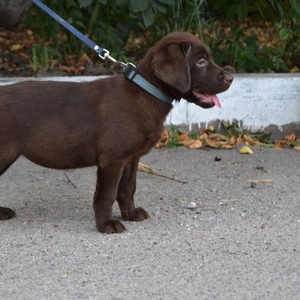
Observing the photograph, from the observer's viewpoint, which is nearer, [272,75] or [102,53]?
[102,53]

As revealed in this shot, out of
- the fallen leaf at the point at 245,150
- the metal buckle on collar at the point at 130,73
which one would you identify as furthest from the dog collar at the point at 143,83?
the fallen leaf at the point at 245,150

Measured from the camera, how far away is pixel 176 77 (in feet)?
18.0

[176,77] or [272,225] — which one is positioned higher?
[176,77]

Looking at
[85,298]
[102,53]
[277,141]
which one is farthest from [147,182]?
[85,298]

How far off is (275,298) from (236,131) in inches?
154

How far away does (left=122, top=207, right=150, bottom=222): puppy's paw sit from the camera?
5.91 metres

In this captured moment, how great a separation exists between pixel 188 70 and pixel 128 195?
0.97m

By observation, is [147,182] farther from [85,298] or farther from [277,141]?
[85,298]

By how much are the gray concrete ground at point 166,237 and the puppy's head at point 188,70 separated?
840 millimetres

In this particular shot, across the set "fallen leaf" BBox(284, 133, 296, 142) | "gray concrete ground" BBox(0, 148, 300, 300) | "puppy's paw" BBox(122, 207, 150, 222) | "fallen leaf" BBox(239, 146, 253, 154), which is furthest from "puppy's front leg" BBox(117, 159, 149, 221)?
"fallen leaf" BBox(284, 133, 296, 142)

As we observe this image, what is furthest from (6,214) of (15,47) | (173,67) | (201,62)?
(15,47)

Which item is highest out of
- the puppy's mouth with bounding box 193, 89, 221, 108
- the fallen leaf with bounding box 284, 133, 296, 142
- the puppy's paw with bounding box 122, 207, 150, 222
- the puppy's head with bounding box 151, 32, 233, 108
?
the puppy's head with bounding box 151, 32, 233, 108

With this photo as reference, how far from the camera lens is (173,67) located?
18.1 feet

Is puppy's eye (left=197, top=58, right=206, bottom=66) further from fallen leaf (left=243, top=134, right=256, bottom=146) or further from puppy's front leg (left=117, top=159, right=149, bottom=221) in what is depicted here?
fallen leaf (left=243, top=134, right=256, bottom=146)
